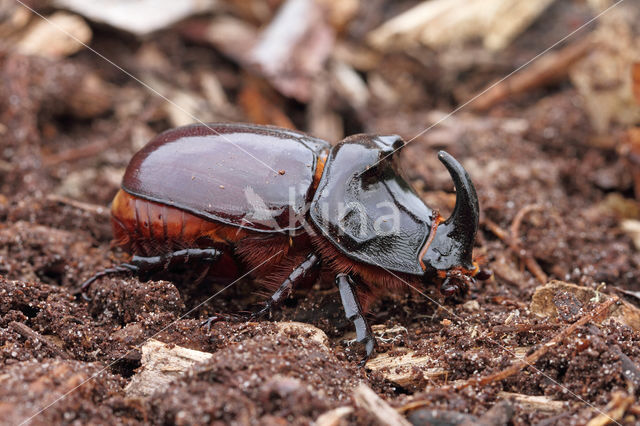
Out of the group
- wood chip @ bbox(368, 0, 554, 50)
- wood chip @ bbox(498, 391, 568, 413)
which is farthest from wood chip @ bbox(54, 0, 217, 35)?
wood chip @ bbox(498, 391, 568, 413)

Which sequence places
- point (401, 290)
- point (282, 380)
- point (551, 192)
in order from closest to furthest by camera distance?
point (282, 380) → point (401, 290) → point (551, 192)

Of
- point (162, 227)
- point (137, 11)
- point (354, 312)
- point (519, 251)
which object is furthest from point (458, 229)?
point (137, 11)

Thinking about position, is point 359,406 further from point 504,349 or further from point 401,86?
point 401,86

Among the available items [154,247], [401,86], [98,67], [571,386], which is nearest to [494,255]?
[571,386]

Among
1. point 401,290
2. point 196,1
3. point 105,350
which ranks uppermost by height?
point 196,1

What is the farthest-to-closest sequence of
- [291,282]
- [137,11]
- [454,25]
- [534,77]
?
[454,25] → [534,77] → [137,11] → [291,282]

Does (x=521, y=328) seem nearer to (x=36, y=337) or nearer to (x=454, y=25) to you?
(x=36, y=337)
